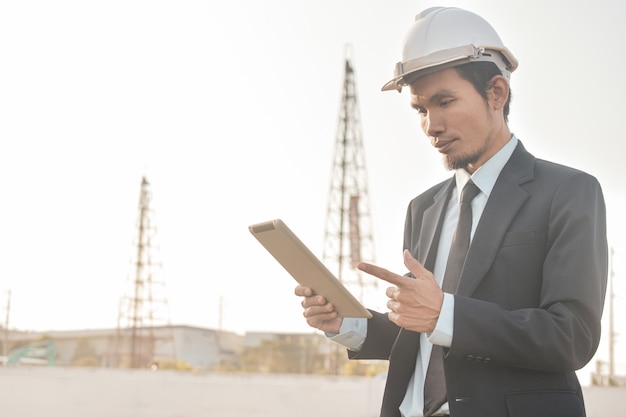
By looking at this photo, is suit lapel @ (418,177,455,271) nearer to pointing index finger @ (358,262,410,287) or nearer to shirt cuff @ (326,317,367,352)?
shirt cuff @ (326,317,367,352)

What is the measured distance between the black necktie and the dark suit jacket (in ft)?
0.23

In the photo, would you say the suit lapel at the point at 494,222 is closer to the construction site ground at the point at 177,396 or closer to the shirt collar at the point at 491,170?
the shirt collar at the point at 491,170

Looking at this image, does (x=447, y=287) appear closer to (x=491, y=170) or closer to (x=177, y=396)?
(x=491, y=170)

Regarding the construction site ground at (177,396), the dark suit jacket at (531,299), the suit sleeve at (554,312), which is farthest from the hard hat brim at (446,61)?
the construction site ground at (177,396)

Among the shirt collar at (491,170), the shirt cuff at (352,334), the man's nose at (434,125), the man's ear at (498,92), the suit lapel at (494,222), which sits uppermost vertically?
the man's ear at (498,92)

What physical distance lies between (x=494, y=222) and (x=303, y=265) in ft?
1.64

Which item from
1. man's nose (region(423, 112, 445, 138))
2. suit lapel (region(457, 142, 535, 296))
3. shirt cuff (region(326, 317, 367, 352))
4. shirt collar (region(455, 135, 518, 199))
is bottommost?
shirt cuff (region(326, 317, 367, 352))

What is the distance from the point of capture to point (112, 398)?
9375 mm

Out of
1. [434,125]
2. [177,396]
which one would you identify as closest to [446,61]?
[434,125]

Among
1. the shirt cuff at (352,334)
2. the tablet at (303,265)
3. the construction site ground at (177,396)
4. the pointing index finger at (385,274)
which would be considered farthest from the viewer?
the construction site ground at (177,396)

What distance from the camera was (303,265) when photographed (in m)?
2.19

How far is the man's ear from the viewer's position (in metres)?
2.29

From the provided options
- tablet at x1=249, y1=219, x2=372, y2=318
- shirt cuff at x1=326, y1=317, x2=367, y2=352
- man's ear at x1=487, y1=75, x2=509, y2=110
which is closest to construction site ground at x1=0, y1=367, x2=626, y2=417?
shirt cuff at x1=326, y1=317, x2=367, y2=352

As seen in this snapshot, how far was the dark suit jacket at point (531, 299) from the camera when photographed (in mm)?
1978
